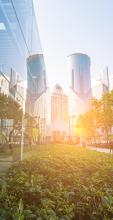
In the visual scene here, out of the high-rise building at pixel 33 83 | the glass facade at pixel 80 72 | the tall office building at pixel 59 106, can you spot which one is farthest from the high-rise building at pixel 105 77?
the glass facade at pixel 80 72

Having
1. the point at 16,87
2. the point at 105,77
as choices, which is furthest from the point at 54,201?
the point at 105,77

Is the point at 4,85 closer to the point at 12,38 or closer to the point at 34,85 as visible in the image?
the point at 12,38

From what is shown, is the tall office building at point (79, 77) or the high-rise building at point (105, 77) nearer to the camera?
the high-rise building at point (105, 77)

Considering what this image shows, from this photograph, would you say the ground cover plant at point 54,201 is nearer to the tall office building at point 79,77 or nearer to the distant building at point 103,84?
the distant building at point 103,84

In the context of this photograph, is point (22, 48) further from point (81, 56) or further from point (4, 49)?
point (81, 56)

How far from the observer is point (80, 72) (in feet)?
477

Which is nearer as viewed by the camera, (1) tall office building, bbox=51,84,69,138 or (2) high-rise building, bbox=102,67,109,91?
(2) high-rise building, bbox=102,67,109,91

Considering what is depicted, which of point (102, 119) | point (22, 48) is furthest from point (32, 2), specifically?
point (102, 119)

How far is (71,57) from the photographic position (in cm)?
14962

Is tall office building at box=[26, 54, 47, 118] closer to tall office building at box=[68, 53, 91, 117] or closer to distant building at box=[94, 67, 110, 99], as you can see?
distant building at box=[94, 67, 110, 99]

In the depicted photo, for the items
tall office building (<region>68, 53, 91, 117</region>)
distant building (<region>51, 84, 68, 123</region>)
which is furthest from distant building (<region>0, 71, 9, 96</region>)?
tall office building (<region>68, 53, 91, 117</region>)

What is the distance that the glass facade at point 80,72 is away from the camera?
145250 mm

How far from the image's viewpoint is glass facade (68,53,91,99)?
477 feet

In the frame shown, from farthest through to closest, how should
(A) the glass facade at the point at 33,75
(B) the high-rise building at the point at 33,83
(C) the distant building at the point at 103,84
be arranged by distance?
(C) the distant building at the point at 103,84, (B) the high-rise building at the point at 33,83, (A) the glass facade at the point at 33,75
